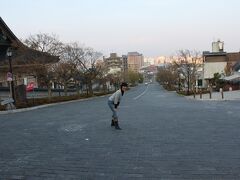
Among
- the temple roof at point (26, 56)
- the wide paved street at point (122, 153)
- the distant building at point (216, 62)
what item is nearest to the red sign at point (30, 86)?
the temple roof at point (26, 56)

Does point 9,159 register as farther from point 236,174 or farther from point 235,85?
point 235,85

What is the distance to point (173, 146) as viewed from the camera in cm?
926

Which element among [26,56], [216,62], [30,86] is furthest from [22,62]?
[216,62]

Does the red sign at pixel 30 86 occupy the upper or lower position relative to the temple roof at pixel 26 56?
lower

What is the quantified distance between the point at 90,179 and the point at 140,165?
131 centimetres

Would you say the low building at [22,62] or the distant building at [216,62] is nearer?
the low building at [22,62]

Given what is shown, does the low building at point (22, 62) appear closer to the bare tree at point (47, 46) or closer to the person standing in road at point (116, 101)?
the bare tree at point (47, 46)

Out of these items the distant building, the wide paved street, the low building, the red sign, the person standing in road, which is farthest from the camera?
the distant building

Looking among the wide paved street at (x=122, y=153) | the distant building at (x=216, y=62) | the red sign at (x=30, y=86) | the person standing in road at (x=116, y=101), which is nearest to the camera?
the wide paved street at (x=122, y=153)

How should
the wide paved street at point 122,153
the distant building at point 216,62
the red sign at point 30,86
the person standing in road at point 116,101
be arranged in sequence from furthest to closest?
the distant building at point 216,62 < the red sign at point 30,86 < the person standing in road at point 116,101 < the wide paved street at point 122,153

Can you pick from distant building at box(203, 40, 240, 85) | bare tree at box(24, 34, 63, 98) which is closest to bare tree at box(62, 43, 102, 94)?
bare tree at box(24, 34, 63, 98)

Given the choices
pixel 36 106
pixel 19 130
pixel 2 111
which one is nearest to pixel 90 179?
pixel 19 130

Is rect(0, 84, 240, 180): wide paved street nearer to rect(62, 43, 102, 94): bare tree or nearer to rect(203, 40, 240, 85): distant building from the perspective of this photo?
rect(62, 43, 102, 94): bare tree

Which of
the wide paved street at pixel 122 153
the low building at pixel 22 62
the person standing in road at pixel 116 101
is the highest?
the low building at pixel 22 62
